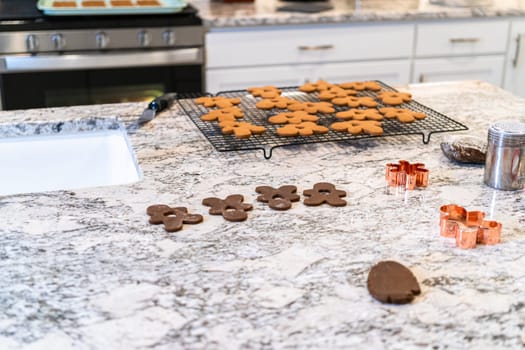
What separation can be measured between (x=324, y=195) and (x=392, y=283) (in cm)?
32

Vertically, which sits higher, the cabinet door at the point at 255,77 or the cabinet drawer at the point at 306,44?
the cabinet drawer at the point at 306,44

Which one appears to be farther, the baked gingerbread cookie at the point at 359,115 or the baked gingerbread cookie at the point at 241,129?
the baked gingerbread cookie at the point at 359,115

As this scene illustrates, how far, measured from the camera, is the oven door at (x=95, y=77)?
264 cm

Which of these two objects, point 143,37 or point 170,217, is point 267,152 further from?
point 143,37

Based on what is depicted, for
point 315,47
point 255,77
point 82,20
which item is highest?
point 82,20

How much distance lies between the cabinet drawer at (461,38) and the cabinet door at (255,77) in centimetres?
52

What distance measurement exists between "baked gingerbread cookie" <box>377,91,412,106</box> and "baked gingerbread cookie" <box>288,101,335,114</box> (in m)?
0.14

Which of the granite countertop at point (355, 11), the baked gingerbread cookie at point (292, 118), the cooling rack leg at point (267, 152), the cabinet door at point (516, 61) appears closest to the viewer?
the cooling rack leg at point (267, 152)

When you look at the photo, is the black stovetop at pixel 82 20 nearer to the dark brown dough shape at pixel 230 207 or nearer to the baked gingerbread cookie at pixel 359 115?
the baked gingerbread cookie at pixel 359 115

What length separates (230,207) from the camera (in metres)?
1.14

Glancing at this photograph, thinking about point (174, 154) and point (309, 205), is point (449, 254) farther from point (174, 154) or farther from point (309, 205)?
point (174, 154)

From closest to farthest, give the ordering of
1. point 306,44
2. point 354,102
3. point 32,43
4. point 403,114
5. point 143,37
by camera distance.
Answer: point 403,114 → point 354,102 → point 32,43 → point 143,37 → point 306,44

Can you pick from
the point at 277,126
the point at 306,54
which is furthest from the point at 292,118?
the point at 306,54

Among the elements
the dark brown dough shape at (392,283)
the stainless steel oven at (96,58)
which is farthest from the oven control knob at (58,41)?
the dark brown dough shape at (392,283)
